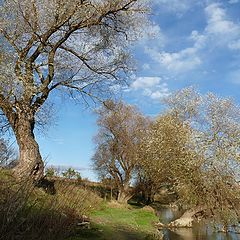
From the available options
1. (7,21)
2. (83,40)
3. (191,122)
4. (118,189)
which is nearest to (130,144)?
(118,189)

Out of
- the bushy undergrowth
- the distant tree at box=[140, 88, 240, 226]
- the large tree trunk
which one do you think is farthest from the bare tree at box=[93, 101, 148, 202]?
the bushy undergrowth

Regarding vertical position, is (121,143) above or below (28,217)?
above

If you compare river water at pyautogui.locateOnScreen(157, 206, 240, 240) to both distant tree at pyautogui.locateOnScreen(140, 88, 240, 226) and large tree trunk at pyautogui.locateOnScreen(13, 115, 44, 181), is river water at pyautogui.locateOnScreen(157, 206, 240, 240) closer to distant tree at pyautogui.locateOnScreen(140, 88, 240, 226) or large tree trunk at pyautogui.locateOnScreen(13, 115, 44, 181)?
distant tree at pyautogui.locateOnScreen(140, 88, 240, 226)

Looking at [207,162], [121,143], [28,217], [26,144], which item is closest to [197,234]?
[207,162]

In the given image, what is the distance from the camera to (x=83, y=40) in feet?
73.7

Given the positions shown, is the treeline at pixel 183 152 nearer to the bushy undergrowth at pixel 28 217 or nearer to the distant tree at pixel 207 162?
the distant tree at pixel 207 162

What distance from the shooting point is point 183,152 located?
29.0 m

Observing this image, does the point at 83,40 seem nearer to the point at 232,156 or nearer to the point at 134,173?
the point at 232,156

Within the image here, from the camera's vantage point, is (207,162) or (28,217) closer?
(28,217)

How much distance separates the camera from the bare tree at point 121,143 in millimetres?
42000

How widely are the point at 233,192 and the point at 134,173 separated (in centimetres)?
1939

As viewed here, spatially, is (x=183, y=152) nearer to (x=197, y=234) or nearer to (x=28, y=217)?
(x=197, y=234)

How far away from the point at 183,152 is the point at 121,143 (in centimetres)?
1423

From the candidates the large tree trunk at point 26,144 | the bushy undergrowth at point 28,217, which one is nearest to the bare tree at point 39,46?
the large tree trunk at point 26,144
